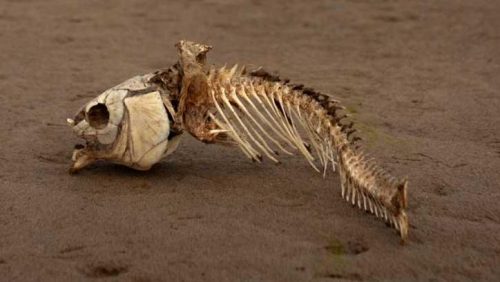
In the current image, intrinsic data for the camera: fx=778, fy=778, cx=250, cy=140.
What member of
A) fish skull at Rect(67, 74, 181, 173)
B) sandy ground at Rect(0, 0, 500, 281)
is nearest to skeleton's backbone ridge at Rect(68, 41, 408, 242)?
fish skull at Rect(67, 74, 181, 173)

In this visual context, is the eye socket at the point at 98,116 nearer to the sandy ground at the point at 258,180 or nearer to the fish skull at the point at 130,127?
the fish skull at the point at 130,127

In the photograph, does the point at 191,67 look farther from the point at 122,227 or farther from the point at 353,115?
the point at 353,115

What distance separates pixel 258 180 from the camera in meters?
4.04

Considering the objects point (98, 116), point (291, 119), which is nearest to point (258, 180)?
point (291, 119)

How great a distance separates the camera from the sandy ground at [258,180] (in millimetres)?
3158

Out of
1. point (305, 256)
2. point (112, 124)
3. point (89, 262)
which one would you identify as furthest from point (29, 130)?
point (305, 256)

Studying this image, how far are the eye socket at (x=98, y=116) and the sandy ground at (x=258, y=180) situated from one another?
274 millimetres

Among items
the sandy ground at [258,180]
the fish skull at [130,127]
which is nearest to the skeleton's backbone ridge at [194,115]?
the fish skull at [130,127]

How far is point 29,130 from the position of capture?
4809 mm

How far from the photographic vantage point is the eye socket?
13.1 feet

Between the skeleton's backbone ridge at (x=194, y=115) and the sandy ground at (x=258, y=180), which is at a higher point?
the skeleton's backbone ridge at (x=194, y=115)

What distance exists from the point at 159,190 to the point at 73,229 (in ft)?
1.87

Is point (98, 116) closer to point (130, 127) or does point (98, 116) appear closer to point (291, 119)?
point (130, 127)

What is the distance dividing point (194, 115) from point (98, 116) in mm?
500
